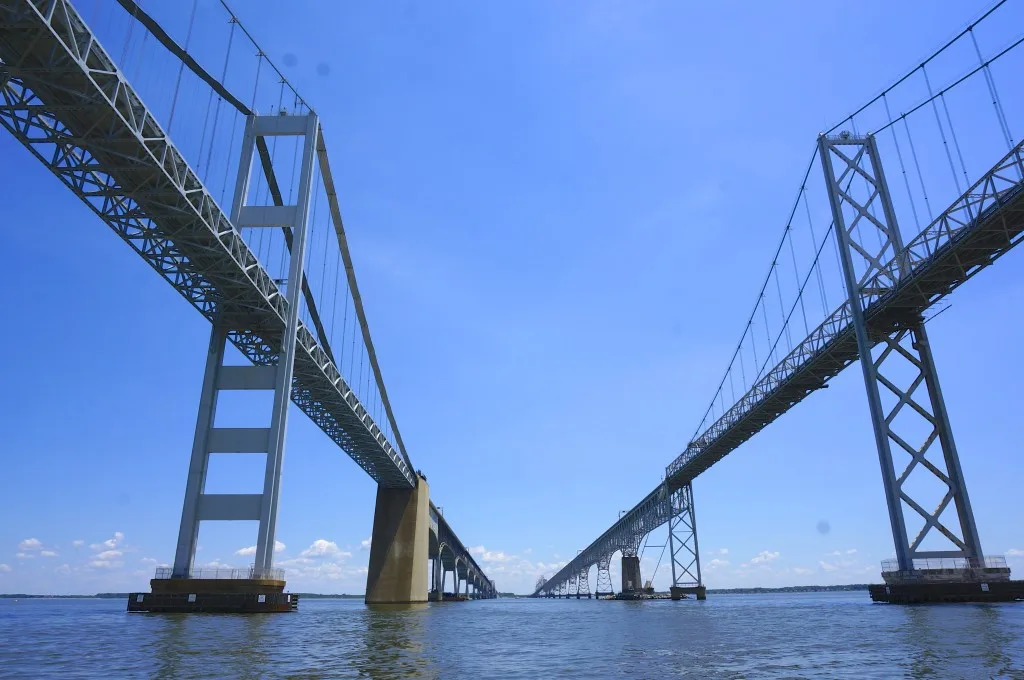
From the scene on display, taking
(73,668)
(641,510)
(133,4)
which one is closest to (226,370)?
(133,4)

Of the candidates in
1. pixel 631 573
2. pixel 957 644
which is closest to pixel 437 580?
pixel 631 573

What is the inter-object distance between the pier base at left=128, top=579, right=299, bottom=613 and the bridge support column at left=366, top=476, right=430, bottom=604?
1152 inches

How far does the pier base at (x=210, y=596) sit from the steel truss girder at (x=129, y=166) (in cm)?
1135

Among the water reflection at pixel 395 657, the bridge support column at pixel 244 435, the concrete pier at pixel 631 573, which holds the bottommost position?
the water reflection at pixel 395 657

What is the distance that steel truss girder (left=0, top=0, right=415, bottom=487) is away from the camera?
1666 centimetres

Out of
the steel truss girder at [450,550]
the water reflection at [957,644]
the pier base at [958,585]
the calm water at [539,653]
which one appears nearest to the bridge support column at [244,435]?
the calm water at [539,653]

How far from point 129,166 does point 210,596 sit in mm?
16101

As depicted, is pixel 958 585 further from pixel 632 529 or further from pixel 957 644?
pixel 632 529

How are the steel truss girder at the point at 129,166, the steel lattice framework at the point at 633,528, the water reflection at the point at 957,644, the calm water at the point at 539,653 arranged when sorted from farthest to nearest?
the steel lattice framework at the point at 633,528 < the steel truss girder at the point at 129,166 < the calm water at the point at 539,653 < the water reflection at the point at 957,644

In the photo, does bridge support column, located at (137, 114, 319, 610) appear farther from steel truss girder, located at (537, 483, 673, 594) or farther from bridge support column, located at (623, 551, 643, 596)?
bridge support column, located at (623, 551, 643, 596)

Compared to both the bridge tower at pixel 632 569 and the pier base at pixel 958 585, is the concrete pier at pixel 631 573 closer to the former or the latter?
the bridge tower at pixel 632 569

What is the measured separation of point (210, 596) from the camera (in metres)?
25.6

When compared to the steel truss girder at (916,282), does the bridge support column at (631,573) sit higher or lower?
lower

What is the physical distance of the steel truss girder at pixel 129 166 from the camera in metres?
16.7
